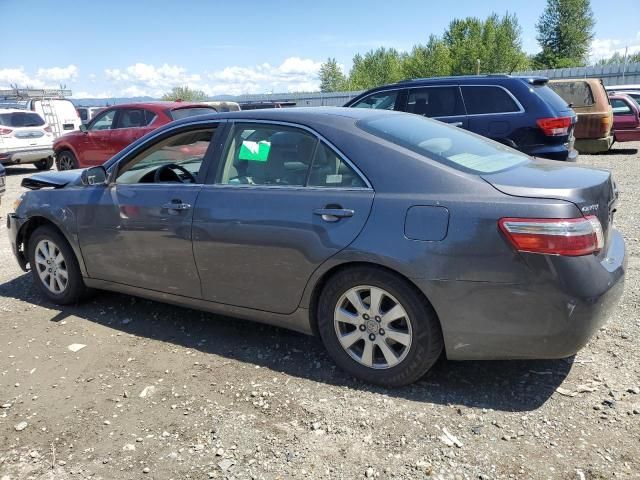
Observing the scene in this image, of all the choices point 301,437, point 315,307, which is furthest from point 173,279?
point 301,437

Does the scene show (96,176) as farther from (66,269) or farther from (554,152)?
(554,152)

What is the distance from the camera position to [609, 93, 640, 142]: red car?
14266 mm

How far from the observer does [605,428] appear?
8.78 feet

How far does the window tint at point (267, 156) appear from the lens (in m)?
3.35

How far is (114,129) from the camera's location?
10.7m

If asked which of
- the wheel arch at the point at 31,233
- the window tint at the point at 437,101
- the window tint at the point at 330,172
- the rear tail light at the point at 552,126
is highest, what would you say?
the window tint at the point at 437,101

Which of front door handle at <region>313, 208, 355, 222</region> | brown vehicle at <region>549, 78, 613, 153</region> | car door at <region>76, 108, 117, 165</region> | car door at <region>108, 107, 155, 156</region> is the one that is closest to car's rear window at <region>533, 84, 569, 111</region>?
brown vehicle at <region>549, 78, 613, 153</region>

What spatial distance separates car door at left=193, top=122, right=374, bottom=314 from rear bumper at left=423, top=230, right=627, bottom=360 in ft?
2.27

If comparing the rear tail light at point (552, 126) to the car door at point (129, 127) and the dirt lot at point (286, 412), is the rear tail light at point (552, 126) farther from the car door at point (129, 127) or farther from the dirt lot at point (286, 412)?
the car door at point (129, 127)

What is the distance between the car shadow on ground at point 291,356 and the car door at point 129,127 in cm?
585

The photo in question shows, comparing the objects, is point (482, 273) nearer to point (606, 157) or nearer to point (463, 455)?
point (463, 455)

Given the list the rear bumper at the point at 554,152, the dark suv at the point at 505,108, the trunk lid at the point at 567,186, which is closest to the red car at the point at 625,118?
the dark suv at the point at 505,108

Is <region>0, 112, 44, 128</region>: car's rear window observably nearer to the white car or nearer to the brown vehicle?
the white car

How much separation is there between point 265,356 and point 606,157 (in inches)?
507
